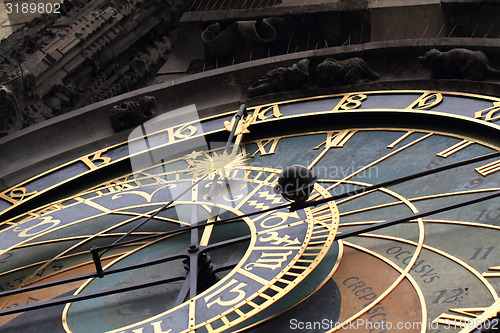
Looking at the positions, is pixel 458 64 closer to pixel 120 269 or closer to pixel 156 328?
pixel 120 269

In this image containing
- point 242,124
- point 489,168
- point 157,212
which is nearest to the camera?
point 157,212

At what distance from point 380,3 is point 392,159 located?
2.09 meters

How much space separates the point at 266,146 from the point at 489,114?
5.78 ft

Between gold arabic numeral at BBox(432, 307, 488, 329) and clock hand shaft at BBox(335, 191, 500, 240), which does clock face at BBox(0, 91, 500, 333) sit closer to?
gold arabic numeral at BBox(432, 307, 488, 329)

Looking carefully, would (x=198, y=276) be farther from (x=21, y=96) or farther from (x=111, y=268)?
(x=21, y=96)

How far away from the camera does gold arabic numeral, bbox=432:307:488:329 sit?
635 cm

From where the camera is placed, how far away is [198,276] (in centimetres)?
719

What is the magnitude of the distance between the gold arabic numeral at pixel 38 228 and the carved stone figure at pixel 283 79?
2353 millimetres

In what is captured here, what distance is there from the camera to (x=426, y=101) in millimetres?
8836

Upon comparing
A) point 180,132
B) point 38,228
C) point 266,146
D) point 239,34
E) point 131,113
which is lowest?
point 38,228

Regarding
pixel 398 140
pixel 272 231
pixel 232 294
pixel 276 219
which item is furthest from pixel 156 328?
pixel 398 140

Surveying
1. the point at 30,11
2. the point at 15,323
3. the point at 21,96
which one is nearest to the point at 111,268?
the point at 15,323

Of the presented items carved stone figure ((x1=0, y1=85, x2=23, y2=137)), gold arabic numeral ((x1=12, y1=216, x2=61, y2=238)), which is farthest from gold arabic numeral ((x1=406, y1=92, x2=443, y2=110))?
carved stone figure ((x1=0, y1=85, x2=23, y2=137))

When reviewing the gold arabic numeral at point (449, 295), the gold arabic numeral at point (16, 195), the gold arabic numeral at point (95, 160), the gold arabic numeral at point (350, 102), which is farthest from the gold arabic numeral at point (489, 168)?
the gold arabic numeral at point (16, 195)
